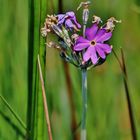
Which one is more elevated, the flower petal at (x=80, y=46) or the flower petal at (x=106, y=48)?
the flower petal at (x=80, y=46)

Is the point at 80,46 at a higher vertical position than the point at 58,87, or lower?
higher

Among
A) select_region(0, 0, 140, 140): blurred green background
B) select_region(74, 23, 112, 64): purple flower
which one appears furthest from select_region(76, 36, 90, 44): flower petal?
select_region(0, 0, 140, 140): blurred green background

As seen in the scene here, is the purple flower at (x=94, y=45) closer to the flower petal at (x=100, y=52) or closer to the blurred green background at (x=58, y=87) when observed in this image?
the flower petal at (x=100, y=52)

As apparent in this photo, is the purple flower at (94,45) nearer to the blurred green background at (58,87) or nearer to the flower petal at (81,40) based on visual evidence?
the flower petal at (81,40)

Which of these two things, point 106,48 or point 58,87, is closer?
point 106,48

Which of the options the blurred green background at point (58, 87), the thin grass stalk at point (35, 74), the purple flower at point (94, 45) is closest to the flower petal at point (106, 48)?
the purple flower at point (94, 45)

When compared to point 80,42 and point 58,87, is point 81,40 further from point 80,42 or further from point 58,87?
point 58,87

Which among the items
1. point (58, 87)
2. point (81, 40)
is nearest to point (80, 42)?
point (81, 40)

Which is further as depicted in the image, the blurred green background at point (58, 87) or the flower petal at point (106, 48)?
the blurred green background at point (58, 87)

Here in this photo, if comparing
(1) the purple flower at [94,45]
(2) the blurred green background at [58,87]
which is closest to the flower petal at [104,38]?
(1) the purple flower at [94,45]
